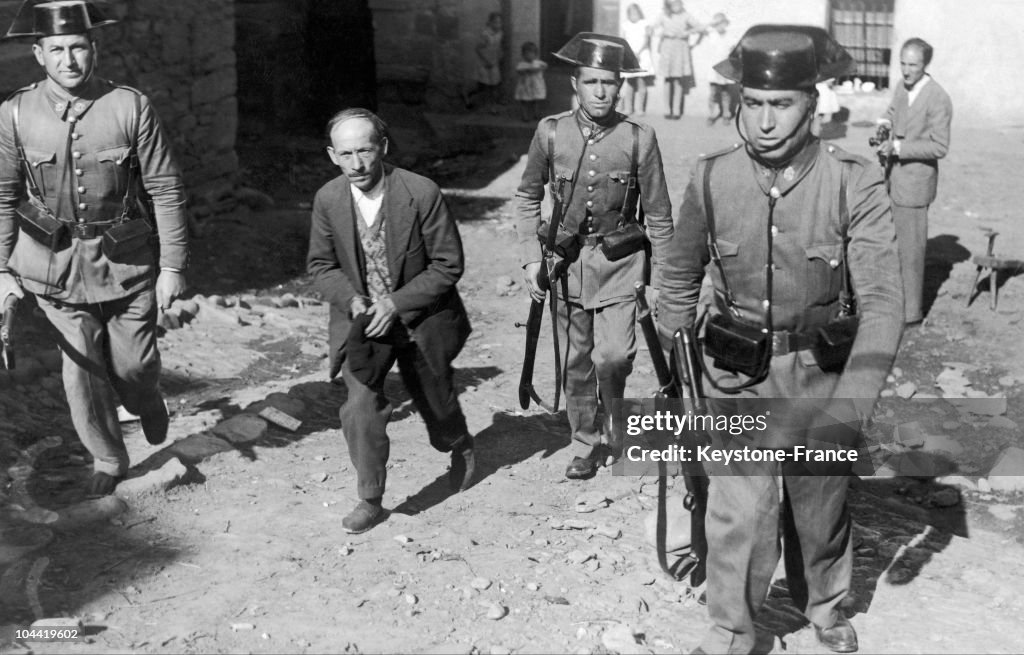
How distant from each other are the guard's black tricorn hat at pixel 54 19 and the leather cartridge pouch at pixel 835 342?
3270 mm

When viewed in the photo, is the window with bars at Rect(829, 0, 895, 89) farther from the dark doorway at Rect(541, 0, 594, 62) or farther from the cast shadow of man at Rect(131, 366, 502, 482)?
the cast shadow of man at Rect(131, 366, 502, 482)

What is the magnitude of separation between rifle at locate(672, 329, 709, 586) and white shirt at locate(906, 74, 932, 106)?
499 centimetres

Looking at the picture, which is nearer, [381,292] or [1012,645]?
[1012,645]

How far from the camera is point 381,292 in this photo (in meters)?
5.34

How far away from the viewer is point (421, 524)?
549 cm

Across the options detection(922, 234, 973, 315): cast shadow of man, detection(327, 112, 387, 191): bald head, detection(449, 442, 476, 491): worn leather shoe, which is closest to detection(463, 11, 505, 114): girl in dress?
detection(922, 234, 973, 315): cast shadow of man

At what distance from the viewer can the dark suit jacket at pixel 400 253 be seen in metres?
5.23

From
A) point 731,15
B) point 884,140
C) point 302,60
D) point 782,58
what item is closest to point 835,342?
point 782,58

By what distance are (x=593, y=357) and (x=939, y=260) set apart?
228 inches

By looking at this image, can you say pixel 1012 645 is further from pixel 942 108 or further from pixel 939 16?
pixel 939 16

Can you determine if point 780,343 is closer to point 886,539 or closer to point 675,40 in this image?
point 886,539

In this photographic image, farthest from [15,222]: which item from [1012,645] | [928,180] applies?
[928,180]

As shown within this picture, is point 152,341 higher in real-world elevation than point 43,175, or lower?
lower

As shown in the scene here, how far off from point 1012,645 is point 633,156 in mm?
2631
